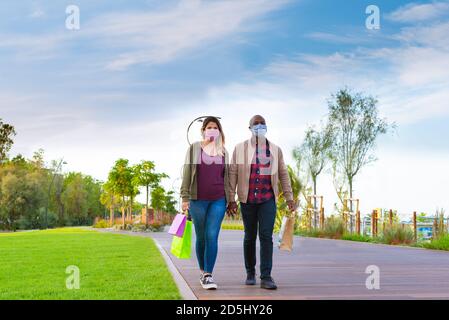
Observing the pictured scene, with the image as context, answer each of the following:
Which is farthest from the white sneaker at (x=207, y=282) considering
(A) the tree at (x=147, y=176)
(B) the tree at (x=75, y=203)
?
(B) the tree at (x=75, y=203)

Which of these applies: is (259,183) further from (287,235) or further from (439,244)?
(439,244)

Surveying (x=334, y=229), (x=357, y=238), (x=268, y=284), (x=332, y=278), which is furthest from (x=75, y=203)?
(x=268, y=284)

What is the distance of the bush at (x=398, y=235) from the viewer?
22688 mm

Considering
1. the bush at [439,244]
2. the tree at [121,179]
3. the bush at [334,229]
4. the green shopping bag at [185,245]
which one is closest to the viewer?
the green shopping bag at [185,245]

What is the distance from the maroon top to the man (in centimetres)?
21

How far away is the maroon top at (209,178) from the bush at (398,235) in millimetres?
15729

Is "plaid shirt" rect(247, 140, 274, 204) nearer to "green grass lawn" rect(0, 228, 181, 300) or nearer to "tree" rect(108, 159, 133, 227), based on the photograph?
"green grass lawn" rect(0, 228, 181, 300)

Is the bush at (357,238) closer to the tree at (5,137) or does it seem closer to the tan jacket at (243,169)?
the tan jacket at (243,169)

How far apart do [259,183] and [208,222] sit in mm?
820

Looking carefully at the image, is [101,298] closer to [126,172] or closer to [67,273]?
[67,273]

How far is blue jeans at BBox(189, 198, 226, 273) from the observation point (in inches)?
331
